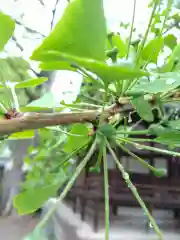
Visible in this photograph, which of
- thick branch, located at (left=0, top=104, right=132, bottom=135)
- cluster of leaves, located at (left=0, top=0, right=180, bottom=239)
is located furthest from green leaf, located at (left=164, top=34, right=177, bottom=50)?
thick branch, located at (left=0, top=104, right=132, bottom=135)

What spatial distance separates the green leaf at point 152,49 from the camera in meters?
0.15

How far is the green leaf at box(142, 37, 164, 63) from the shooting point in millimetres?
152

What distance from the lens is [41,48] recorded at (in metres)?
0.10

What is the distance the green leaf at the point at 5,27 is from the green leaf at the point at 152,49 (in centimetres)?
6

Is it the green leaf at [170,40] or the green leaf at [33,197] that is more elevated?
the green leaf at [170,40]

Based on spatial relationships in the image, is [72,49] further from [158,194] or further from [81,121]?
[158,194]

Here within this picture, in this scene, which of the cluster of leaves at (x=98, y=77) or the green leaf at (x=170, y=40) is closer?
the cluster of leaves at (x=98, y=77)

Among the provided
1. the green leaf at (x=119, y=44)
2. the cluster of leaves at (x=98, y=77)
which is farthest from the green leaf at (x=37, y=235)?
the green leaf at (x=119, y=44)

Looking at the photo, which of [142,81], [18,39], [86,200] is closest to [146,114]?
[142,81]

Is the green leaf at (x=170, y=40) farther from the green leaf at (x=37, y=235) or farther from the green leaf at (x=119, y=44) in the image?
the green leaf at (x=37, y=235)

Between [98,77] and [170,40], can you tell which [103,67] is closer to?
[98,77]

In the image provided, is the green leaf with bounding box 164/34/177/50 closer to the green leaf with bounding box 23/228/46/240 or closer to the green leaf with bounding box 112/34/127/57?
the green leaf with bounding box 112/34/127/57

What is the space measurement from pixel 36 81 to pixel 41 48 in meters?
0.06

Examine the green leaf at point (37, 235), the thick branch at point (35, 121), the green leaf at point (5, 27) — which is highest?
the green leaf at point (5, 27)
